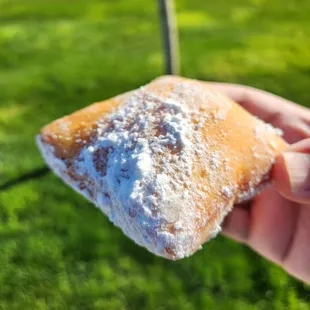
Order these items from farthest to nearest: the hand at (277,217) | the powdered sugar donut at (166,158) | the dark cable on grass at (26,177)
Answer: the dark cable on grass at (26,177), the hand at (277,217), the powdered sugar donut at (166,158)

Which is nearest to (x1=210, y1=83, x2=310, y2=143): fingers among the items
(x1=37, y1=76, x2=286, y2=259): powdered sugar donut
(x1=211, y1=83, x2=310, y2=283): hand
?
(x1=211, y1=83, x2=310, y2=283): hand

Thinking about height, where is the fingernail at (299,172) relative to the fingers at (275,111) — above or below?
above

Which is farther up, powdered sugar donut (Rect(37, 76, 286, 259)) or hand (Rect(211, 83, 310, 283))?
powdered sugar donut (Rect(37, 76, 286, 259))

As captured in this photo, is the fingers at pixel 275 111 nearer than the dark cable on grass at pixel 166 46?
Yes

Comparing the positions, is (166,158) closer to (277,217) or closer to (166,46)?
(277,217)

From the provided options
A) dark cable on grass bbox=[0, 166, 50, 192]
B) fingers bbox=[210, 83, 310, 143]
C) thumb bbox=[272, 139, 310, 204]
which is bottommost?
dark cable on grass bbox=[0, 166, 50, 192]

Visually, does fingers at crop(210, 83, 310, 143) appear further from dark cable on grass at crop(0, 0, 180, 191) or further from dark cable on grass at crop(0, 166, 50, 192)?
dark cable on grass at crop(0, 166, 50, 192)

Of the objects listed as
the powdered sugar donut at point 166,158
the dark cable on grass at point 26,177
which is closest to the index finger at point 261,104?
the powdered sugar donut at point 166,158

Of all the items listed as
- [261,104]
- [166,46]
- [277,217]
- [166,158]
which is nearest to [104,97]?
[166,46]

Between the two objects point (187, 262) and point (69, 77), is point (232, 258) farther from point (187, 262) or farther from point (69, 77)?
point (69, 77)

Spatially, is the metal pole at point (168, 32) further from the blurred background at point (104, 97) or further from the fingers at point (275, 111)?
the fingers at point (275, 111)
